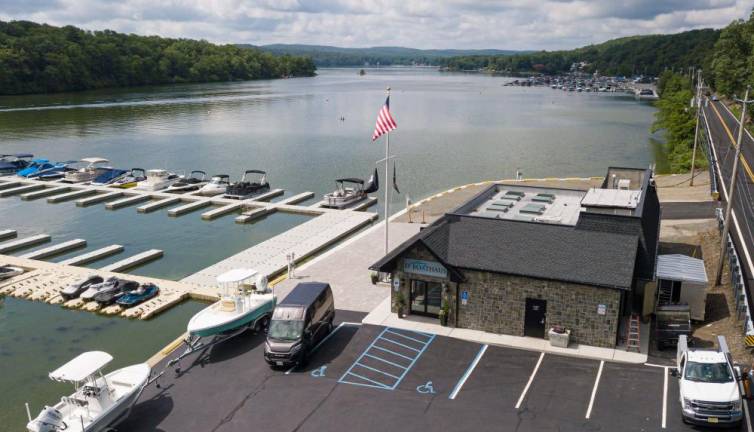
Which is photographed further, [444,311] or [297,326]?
[444,311]

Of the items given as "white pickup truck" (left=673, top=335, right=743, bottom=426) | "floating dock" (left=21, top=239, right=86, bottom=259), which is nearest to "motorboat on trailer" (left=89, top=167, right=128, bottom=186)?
"floating dock" (left=21, top=239, right=86, bottom=259)

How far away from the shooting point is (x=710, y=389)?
16875mm

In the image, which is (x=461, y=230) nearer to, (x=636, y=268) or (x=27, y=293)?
(x=636, y=268)

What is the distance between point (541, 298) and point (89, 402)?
16049 millimetres

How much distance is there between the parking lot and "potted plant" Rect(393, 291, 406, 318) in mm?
2165

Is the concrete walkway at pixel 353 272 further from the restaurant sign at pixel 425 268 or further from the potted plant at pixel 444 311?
the potted plant at pixel 444 311

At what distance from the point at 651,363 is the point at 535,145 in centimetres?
6920

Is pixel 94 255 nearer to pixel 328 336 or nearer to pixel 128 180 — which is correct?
pixel 328 336

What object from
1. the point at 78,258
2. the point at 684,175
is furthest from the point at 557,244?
the point at 684,175

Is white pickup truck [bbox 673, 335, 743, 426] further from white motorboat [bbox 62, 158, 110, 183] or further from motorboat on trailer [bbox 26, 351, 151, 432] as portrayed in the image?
white motorboat [bbox 62, 158, 110, 183]

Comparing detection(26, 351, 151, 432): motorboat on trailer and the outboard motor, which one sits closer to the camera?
the outboard motor

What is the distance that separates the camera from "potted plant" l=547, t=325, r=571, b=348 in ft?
71.9

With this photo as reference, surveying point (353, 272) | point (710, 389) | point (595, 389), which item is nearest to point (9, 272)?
point (353, 272)

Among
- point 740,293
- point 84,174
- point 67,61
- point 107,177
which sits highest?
point 67,61
